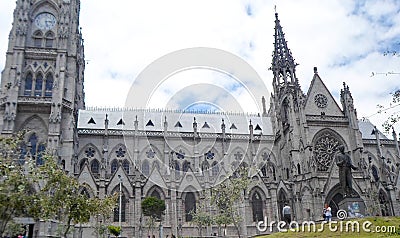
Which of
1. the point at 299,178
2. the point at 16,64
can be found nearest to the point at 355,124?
the point at 299,178

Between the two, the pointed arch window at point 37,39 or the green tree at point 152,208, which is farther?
the pointed arch window at point 37,39

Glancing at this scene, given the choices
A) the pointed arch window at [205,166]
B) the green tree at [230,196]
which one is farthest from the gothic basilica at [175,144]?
the green tree at [230,196]

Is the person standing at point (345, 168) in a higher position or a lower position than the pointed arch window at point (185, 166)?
lower

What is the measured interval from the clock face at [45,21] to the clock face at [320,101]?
122ft

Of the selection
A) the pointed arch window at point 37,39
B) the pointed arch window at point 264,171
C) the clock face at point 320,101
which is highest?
the pointed arch window at point 37,39

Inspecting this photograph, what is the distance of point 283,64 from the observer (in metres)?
60.4

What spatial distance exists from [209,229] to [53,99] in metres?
24.0

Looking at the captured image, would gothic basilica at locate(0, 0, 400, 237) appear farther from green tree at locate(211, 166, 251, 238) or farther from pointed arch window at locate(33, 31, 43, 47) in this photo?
green tree at locate(211, 166, 251, 238)

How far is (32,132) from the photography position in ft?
138

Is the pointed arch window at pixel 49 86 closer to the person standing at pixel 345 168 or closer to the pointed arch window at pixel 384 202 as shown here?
the person standing at pixel 345 168

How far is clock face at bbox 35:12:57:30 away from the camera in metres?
48.3

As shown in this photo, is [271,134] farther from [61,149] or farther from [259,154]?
[61,149]

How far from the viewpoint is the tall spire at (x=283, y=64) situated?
196 ft

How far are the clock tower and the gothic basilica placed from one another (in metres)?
0.12
